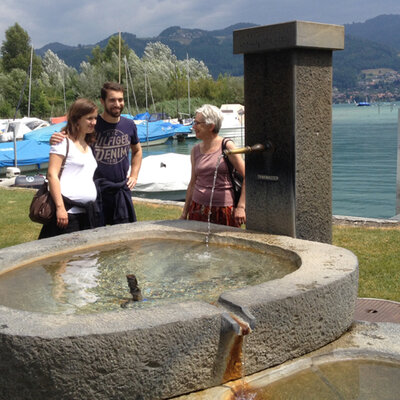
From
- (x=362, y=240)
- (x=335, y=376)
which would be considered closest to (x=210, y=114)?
(x=335, y=376)

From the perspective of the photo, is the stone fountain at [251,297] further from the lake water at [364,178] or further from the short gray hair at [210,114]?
the lake water at [364,178]

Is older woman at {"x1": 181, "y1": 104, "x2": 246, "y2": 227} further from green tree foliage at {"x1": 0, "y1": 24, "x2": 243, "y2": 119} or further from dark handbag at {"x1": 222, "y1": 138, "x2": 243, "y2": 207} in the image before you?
green tree foliage at {"x1": 0, "y1": 24, "x2": 243, "y2": 119}

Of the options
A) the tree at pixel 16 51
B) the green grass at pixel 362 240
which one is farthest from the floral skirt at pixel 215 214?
the tree at pixel 16 51

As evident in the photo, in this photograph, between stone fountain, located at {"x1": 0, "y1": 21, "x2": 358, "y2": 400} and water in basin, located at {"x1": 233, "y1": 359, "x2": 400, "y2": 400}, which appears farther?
water in basin, located at {"x1": 233, "y1": 359, "x2": 400, "y2": 400}

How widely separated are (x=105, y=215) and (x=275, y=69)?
2.26 m

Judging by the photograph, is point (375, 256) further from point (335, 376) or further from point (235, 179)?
point (335, 376)

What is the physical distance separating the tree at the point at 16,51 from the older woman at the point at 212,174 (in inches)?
2983

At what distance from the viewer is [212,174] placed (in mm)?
5207

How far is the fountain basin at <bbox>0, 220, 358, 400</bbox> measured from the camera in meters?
2.68

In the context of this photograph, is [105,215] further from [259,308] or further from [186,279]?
[259,308]

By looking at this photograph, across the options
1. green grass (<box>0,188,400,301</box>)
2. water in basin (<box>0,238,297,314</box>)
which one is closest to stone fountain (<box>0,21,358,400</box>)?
water in basin (<box>0,238,297,314</box>)

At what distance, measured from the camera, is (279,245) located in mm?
4297

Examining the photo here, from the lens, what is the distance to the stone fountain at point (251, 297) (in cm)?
271

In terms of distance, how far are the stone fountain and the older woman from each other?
0.28 metres
